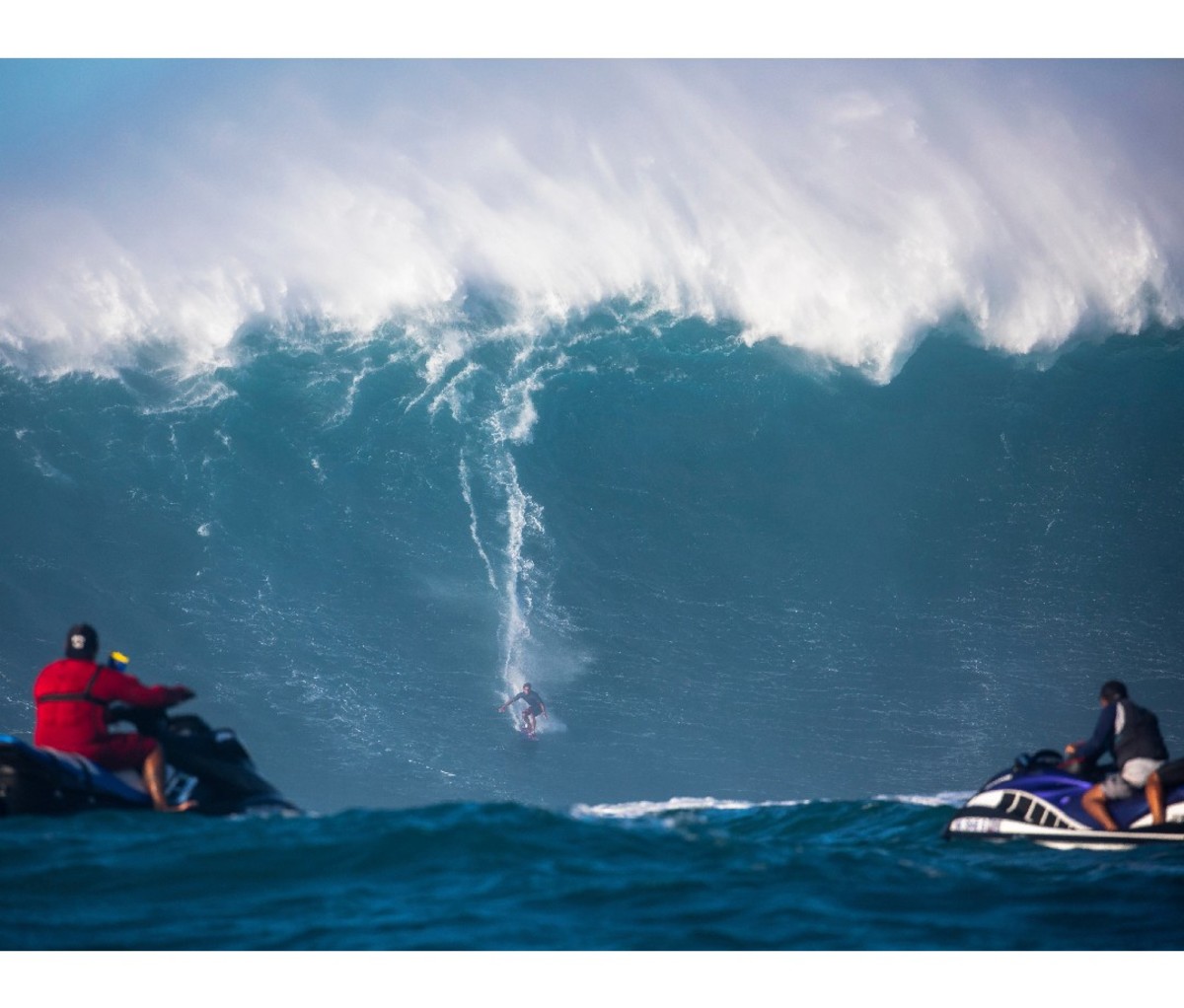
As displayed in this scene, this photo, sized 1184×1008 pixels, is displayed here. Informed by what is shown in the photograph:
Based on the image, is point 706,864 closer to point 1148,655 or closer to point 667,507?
point 667,507

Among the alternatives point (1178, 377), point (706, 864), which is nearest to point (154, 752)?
point (706, 864)

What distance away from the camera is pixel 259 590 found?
12.9 meters

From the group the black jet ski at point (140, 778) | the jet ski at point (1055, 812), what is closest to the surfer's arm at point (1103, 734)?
the jet ski at point (1055, 812)

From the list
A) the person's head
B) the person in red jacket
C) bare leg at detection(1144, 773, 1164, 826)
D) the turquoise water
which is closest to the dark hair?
bare leg at detection(1144, 773, 1164, 826)

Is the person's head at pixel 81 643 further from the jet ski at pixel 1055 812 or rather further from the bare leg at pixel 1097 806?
the bare leg at pixel 1097 806

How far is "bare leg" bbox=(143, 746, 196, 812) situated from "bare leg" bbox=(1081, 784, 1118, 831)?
4.52 m

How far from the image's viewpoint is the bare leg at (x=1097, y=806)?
559cm

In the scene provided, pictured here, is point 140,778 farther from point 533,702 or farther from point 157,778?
point 533,702

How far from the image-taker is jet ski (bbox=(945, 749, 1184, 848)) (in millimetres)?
5512

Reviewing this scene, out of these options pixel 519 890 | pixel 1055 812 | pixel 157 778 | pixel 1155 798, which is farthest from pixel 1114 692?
pixel 157 778

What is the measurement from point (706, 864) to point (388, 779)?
26.1 feet

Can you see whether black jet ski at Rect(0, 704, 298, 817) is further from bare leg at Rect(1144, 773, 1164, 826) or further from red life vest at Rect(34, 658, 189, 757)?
bare leg at Rect(1144, 773, 1164, 826)

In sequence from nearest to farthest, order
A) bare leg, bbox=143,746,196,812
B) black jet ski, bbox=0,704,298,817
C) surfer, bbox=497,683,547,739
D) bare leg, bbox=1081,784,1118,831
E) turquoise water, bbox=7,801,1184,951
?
turquoise water, bbox=7,801,1184,951
black jet ski, bbox=0,704,298,817
bare leg, bbox=143,746,196,812
bare leg, bbox=1081,784,1118,831
surfer, bbox=497,683,547,739

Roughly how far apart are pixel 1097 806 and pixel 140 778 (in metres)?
4.75
